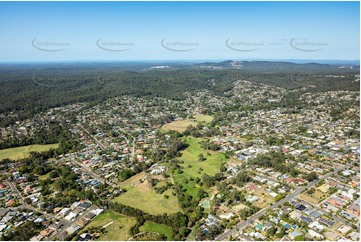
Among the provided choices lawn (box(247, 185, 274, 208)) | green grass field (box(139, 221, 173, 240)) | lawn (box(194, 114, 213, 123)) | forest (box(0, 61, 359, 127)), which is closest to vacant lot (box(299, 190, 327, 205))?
lawn (box(247, 185, 274, 208))

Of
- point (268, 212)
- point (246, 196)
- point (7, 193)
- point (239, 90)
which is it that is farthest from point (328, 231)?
point (239, 90)

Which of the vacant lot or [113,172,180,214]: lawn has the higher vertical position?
the vacant lot

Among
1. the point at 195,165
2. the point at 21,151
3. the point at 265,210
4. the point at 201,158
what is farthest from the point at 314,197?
the point at 21,151

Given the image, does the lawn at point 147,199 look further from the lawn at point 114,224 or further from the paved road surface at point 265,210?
the paved road surface at point 265,210

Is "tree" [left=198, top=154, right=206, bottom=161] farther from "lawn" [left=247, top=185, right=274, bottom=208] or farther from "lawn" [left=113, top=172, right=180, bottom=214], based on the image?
"lawn" [left=247, top=185, right=274, bottom=208]

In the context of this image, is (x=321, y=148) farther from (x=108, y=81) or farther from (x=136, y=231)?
(x=108, y=81)

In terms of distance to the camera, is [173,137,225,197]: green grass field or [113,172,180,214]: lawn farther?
[173,137,225,197]: green grass field
